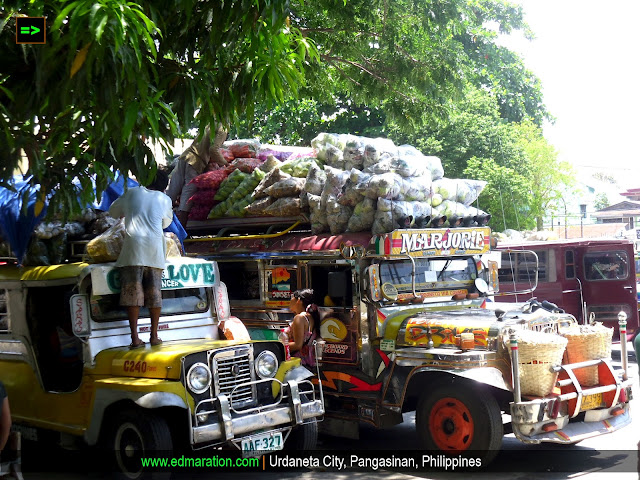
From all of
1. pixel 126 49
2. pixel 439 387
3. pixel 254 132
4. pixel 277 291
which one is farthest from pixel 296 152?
pixel 254 132

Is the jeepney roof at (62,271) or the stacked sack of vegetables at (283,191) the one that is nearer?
the jeepney roof at (62,271)

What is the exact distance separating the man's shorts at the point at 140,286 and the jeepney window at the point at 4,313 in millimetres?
1520

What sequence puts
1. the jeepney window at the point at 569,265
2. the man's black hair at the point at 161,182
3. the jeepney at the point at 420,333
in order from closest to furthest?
1. the jeepney at the point at 420,333
2. the man's black hair at the point at 161,182
3. the jeepney window at the point at 569,265

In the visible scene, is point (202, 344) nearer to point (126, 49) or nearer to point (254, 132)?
point (126, 49)

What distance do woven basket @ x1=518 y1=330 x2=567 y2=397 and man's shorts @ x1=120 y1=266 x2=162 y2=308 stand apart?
10.8 ft

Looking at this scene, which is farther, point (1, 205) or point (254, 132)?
point (254, 132)

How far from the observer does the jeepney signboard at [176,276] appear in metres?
6.87

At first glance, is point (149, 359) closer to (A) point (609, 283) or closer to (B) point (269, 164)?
(B) point (269, 164)

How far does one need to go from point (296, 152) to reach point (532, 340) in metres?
4.89

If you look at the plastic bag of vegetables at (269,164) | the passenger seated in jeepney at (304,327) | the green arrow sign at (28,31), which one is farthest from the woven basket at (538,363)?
the green arrow sign at (28,31)

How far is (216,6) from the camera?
5457 millimetres

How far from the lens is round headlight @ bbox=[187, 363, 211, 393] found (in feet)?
20.2

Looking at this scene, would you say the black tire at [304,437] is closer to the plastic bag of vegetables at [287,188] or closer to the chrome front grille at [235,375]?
the chrome front grille at [235,375]

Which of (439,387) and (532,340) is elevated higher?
(532,340)
